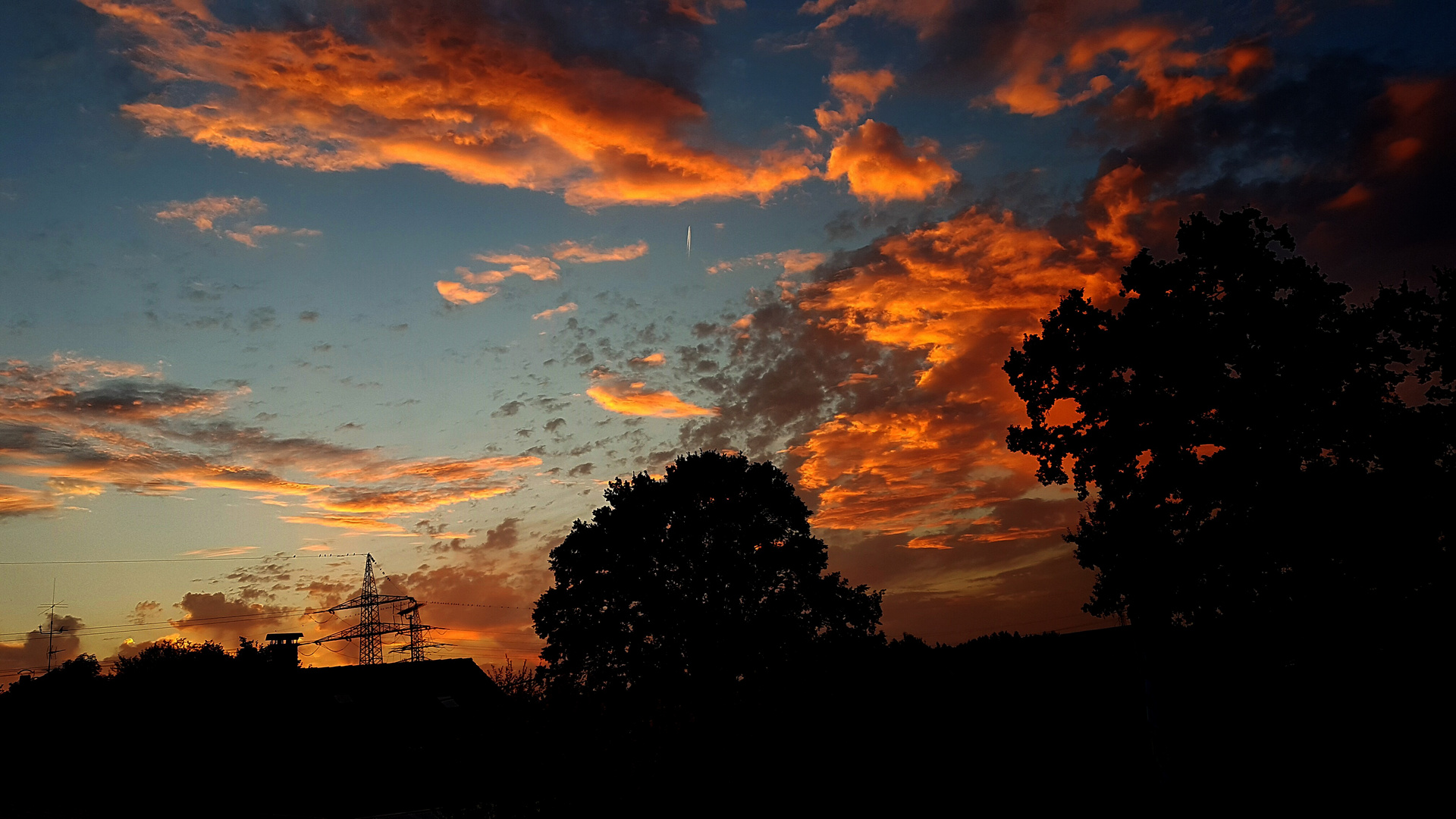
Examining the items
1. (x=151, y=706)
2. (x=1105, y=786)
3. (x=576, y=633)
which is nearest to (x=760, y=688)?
(x=1105, y=786)

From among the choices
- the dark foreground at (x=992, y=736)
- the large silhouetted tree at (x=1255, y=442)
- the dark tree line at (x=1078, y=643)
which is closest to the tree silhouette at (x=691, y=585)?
the dark tree line at (x=1078, y=643)

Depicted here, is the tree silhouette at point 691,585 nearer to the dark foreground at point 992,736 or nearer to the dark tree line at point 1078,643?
the dark tree line at point 1078,643

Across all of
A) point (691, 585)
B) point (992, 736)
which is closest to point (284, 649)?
point (691, 585)

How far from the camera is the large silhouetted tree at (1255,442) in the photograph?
87.4ft

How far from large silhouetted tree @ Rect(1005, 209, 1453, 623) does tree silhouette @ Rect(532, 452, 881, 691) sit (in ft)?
52.7

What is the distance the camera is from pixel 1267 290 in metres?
29.0

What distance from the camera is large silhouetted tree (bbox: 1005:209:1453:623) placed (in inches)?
1048

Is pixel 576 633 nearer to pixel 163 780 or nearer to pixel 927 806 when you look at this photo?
pixel 163 780

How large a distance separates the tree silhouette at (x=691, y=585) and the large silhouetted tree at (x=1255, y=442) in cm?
1605

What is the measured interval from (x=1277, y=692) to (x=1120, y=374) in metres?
17.9

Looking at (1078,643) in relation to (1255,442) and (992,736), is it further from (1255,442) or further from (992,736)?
(1255,442)

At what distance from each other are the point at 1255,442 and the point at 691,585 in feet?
84.8

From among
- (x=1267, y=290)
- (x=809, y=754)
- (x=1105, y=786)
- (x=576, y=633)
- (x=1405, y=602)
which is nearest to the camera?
(x=1105, y=786)

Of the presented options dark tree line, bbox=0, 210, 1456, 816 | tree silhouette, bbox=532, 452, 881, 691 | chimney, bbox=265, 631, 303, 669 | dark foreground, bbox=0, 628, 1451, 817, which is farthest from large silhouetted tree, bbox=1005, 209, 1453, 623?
chimney, bbox=265, 631, 303, 669
